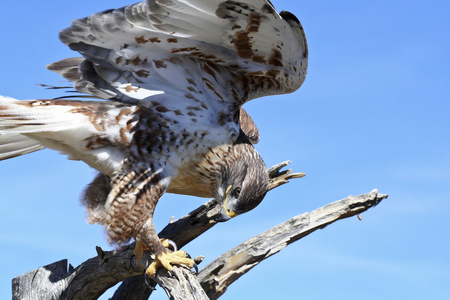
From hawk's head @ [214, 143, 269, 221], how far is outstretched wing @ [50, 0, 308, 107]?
1.51ft

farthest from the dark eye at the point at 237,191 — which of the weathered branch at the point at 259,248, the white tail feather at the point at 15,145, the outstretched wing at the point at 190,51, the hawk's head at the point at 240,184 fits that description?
the white tail feather at the point at 15,145

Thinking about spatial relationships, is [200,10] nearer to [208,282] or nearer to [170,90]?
[170,90]

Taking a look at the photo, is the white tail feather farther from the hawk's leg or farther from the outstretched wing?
the hawk's leg

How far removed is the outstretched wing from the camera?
12.5 ft

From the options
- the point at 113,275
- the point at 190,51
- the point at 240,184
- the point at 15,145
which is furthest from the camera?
the point at 15,145

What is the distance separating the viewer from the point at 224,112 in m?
4.38

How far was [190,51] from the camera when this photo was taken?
164 inches

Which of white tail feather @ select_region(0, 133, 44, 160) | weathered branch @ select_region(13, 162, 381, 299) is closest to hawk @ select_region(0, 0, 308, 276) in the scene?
weathered branch @ select_region(13, 162, 381, 299)

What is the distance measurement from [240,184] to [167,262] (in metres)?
0.80

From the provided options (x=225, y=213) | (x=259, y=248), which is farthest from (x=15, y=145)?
(x=259, y=248)

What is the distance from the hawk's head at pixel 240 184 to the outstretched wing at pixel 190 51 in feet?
1.51

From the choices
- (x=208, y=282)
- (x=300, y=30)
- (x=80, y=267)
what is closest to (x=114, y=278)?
(x=80, y=267)

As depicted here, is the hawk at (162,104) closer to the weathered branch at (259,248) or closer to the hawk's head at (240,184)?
the hawk's head at (240,184)

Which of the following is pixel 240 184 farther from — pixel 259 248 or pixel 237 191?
pixel 259 248
